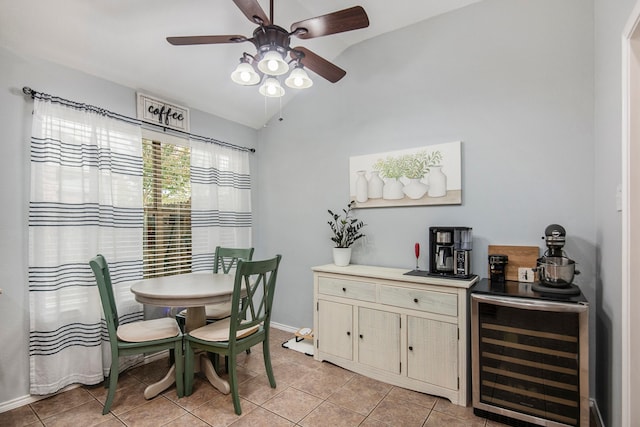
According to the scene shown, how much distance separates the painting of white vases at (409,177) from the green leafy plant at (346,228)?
0.15m

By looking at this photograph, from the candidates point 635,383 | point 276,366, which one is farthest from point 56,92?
point 635,383

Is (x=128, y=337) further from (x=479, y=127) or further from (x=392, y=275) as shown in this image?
(x=479, y=127)

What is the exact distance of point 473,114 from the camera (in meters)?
2.63

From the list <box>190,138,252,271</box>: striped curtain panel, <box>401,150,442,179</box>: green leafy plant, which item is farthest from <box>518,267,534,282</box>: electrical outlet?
<box>190,138,252,271</box>: striped curtain panel

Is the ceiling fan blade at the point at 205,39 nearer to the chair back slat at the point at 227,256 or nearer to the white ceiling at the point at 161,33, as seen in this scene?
the white ceiling at the point at 161,33

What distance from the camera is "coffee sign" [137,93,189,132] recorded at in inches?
116

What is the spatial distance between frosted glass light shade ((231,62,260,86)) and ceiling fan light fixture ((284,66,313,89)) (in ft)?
0.71

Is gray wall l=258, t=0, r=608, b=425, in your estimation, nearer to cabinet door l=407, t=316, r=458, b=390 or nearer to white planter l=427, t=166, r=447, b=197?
white planter l=427, t=166, r=447, b=197

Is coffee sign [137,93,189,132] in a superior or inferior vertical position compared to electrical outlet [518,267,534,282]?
superior

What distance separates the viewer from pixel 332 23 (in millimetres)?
1872

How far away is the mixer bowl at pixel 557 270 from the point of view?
202 centimetres

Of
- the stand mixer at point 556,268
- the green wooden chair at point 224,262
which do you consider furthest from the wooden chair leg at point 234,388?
the stand mixer at point 556,268

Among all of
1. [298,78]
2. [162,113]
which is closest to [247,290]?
[298,78]

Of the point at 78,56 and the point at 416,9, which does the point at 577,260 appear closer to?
the point at 416,9
